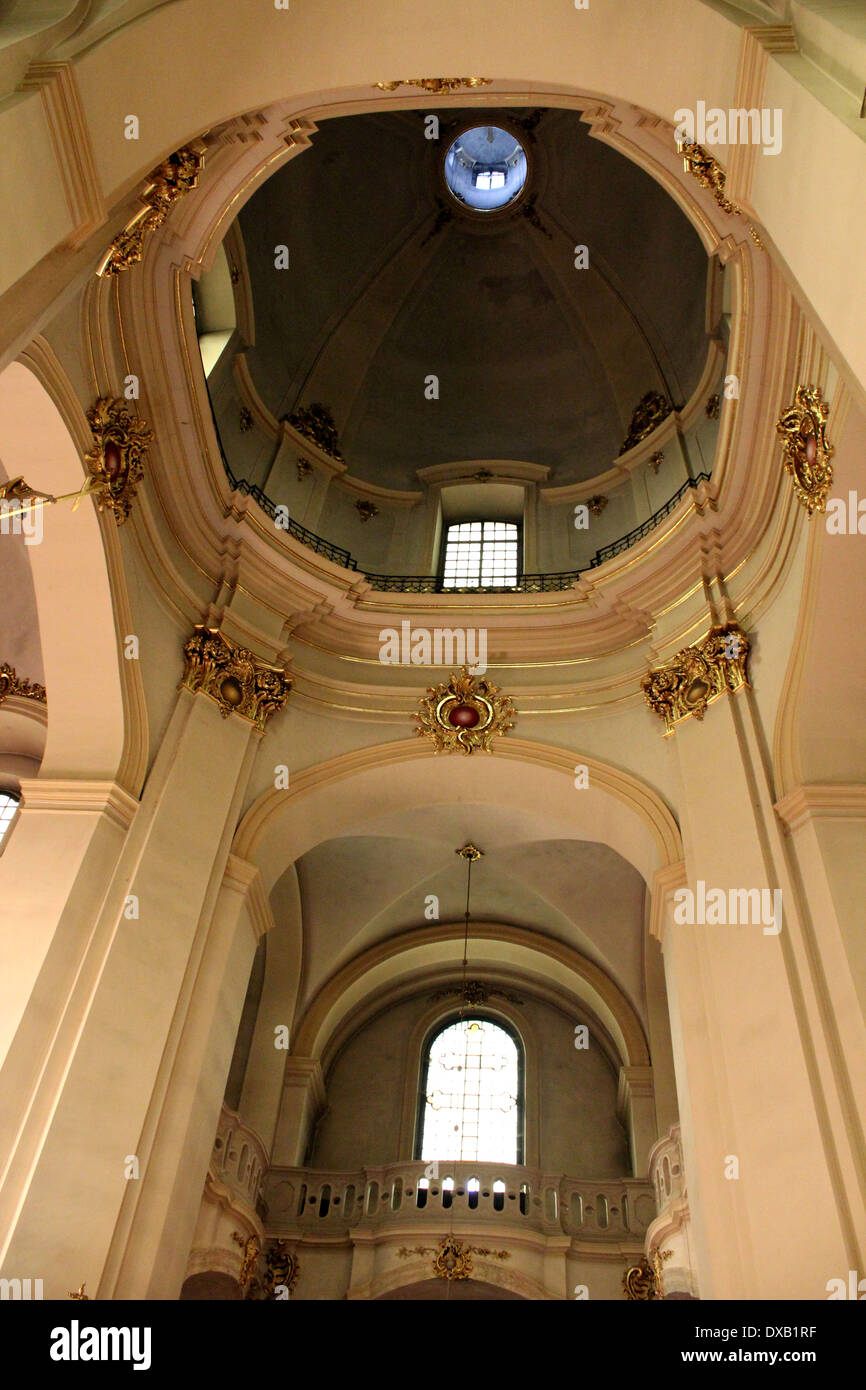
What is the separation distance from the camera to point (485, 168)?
1622 cm

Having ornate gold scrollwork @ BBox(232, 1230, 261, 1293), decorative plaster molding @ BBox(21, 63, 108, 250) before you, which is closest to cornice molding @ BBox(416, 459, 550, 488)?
decorative plaster molding @ BBox(21, 63, 108, 250)

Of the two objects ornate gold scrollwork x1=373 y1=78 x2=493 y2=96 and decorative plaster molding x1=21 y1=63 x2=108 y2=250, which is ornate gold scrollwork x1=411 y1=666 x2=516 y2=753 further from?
decorative plaster molding x1=21 y1=63 x2=108 y2=250

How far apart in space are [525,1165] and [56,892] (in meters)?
6.71

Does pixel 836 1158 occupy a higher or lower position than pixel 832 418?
lower

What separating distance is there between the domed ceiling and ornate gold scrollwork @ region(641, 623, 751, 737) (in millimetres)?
4955

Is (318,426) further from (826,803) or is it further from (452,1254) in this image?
(452,1254)

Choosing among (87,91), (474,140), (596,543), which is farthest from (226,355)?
(87,91)

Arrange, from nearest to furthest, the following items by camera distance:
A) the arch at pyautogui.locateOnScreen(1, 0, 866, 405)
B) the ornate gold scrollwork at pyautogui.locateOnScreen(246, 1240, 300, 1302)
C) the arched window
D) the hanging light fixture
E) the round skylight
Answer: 1. the arch at pyautogui.locateOnScreen(1, 0, 866, 405)
2. the ornate gold scrollwork at pyautogui.locateOnScreen(246, 1240, 300, 1302)
3. the hanging light fixture
4. the arched window
5. the round skylight

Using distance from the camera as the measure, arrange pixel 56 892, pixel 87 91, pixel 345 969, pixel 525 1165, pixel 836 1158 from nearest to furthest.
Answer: pixel 87 91
pixel 836 1158
pixel 56 892
pixel 525 1165
pixel 345 969

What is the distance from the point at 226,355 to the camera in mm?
12805

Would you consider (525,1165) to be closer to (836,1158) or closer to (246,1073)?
(246,1073)

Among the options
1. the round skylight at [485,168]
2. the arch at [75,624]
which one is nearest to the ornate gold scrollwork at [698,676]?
the arch at [75,624]

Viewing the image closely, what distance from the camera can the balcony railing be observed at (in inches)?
449

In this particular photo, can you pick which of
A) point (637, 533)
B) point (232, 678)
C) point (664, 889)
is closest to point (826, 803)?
point (664, 889)
